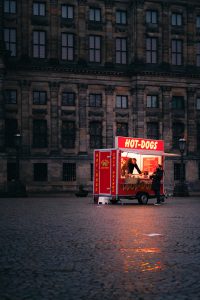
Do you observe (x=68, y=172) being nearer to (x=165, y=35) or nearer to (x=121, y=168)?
(x=165, y=35)

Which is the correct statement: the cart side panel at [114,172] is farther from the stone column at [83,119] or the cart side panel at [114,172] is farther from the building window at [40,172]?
the stone column at [83,119]

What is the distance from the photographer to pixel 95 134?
51656 millimetres

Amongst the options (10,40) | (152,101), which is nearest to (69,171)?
(152,101)

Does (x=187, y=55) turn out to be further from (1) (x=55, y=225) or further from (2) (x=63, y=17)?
(1) (x=55, y=225)

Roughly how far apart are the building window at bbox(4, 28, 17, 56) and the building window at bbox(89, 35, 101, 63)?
23.8ft

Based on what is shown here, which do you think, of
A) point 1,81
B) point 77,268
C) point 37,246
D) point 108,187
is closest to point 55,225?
point 37,246

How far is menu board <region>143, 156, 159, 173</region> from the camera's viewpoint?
27438mm

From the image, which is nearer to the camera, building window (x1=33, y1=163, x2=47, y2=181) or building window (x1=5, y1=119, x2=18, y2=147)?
building window (x1=5, y1=119, x2=18, y2=147)

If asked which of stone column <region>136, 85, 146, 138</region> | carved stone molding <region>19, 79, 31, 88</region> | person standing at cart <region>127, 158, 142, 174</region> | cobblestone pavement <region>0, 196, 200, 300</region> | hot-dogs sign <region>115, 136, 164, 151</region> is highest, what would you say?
carved stone molding <region>19, 79, 31, 88</region>

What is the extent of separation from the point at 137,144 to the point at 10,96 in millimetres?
25279

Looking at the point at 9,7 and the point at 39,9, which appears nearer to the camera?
the point at 9,7

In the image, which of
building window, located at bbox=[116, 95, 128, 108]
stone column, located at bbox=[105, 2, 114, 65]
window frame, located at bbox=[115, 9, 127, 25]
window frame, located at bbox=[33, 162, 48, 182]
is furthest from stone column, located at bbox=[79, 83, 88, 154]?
window frame, located at bbox=[115, 9, 127, 25]

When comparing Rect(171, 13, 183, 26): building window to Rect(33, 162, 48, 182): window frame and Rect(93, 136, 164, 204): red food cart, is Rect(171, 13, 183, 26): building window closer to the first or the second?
Rect(33, 162, 48, 182): window frame

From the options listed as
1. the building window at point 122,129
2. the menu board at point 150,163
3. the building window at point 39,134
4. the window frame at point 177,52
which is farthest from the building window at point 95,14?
the menu board at point 150,163
